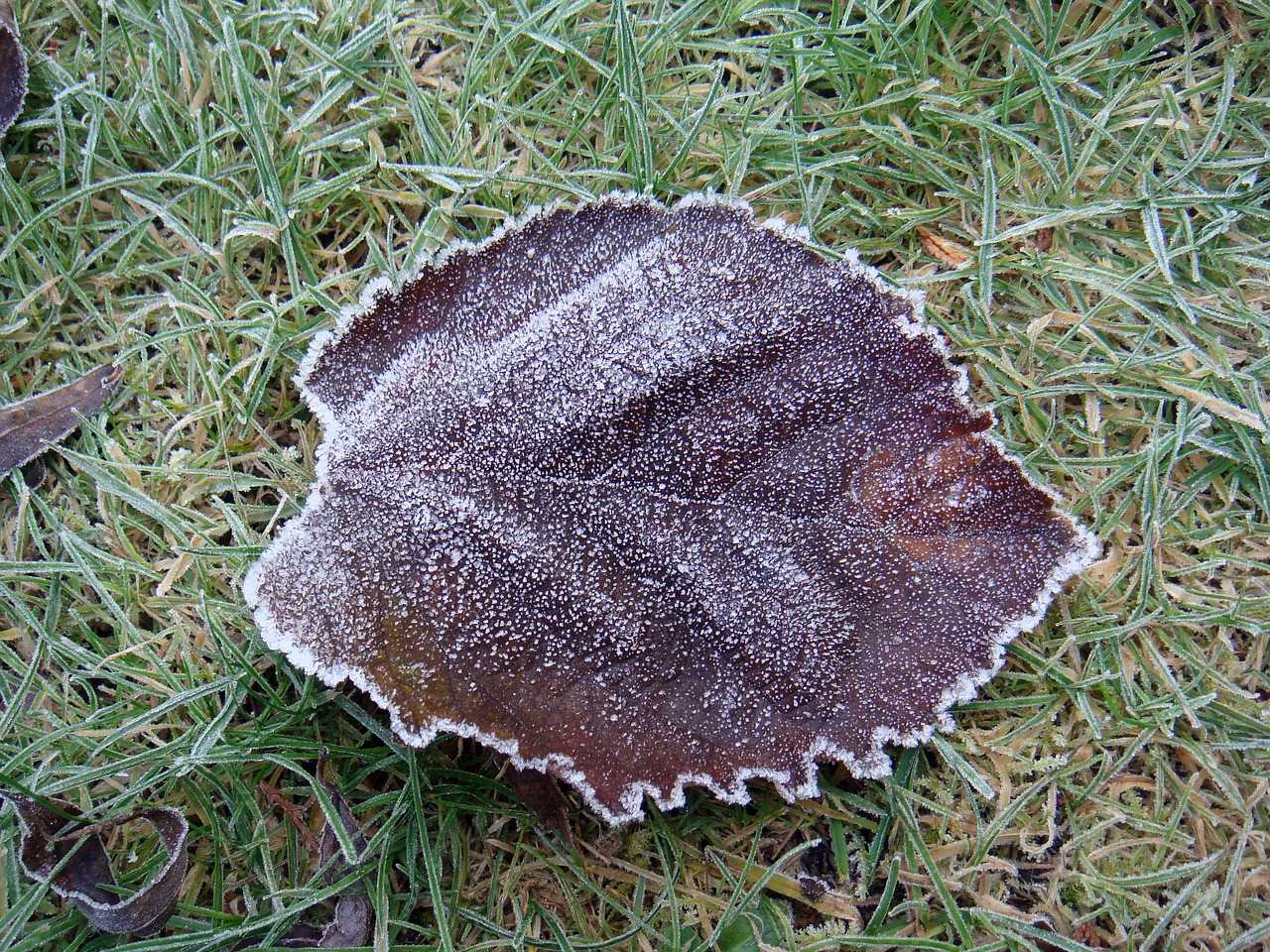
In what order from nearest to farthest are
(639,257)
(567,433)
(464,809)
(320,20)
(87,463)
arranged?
1. (567,433)
2. (639,257)
3. (464,809)
4. (87,463)
5. (320,20)

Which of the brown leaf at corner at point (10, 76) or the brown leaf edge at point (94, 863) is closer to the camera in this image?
the brown leaf edge at point (94, 863)

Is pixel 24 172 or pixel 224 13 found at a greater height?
pixel 224 13

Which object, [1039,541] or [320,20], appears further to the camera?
[320,20]

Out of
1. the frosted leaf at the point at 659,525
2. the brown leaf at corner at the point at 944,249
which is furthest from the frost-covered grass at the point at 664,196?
the frosted leaf at the point at 659,525

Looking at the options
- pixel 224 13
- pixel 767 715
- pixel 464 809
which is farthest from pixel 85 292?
pixel 767 715

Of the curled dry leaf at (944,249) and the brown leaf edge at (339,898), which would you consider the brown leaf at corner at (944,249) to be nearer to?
the curled dry leaf at (944,249)

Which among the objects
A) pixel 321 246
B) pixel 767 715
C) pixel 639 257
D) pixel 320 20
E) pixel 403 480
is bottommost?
pixel 767 715

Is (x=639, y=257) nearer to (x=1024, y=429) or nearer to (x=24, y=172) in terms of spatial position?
(x=1024, y=429)
